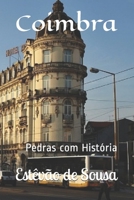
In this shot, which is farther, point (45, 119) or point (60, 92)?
point (45, 119)

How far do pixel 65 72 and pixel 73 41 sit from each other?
16.4ft

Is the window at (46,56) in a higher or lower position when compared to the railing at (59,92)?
higher

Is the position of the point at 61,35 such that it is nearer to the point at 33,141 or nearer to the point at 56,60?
the point at 56,60

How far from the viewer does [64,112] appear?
217ft

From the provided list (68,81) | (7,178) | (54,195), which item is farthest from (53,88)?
(54,195)

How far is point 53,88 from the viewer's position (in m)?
65.9

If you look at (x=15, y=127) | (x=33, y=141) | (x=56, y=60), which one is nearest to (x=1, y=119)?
(x=15, y=127)

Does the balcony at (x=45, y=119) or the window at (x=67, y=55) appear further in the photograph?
the window at (x=67, y=55)

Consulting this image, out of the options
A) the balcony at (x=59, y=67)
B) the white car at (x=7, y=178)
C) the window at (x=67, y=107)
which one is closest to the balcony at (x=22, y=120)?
the window at (x=67, y=107)

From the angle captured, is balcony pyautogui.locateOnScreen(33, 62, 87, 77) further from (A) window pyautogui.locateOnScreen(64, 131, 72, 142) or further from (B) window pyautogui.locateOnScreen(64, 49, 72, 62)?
(A) window pyautogui.locateOnScreen(64, 131, 72, 142)

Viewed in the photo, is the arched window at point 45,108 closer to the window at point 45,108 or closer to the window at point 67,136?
the window at point 45,108

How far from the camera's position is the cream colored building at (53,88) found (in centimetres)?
6575

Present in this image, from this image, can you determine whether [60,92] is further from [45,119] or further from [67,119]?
[45,119]

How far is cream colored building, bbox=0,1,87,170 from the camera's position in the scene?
65.8 meters
